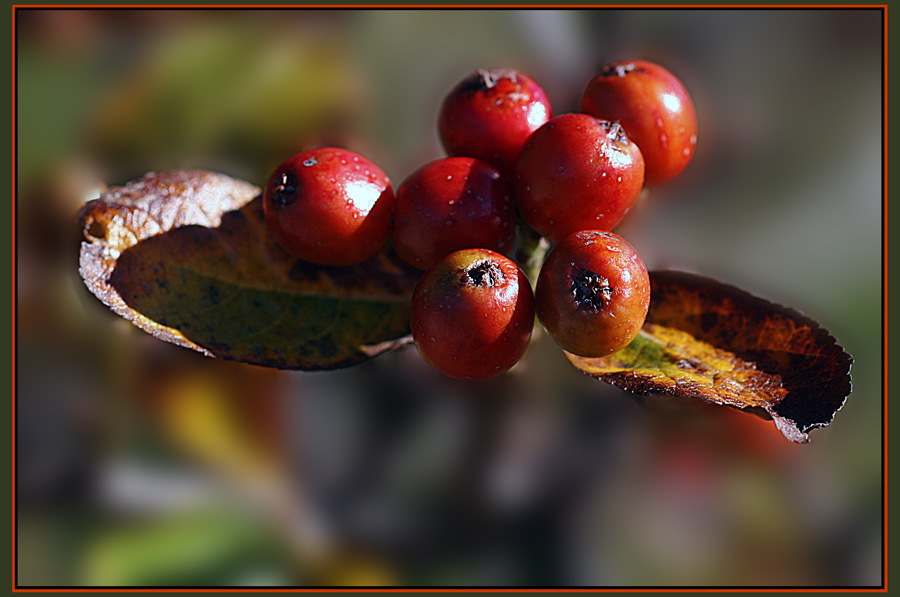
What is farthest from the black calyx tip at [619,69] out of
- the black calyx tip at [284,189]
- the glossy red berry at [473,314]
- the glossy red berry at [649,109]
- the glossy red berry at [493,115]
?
the black calyx tip at [284,189]

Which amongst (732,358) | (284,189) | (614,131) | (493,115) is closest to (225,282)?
(284,189)

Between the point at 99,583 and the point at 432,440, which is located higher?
the point at 432,440

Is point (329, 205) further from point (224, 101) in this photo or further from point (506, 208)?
point (224, 101)

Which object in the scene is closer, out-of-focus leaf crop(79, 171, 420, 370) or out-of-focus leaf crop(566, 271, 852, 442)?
out-of-focus leaf crop(566, 271, 852, 442)

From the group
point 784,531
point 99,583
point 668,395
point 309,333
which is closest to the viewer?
point 668,395

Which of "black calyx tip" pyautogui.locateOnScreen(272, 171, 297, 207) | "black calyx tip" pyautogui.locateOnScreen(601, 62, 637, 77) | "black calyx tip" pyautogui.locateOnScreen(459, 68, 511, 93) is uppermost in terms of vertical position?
"black calyx tip" pyautogui.locateOnScreen(601, 62, 637, 77)

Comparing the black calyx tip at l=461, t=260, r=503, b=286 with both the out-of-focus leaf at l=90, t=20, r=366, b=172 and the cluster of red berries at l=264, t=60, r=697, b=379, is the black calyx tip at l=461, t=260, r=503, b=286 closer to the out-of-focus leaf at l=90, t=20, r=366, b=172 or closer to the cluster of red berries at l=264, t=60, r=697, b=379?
the cluster of red berries at l=264, t=60, r=697, b=379

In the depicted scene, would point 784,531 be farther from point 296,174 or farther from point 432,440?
point 296,174

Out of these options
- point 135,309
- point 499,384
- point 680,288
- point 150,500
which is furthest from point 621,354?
point 150,500

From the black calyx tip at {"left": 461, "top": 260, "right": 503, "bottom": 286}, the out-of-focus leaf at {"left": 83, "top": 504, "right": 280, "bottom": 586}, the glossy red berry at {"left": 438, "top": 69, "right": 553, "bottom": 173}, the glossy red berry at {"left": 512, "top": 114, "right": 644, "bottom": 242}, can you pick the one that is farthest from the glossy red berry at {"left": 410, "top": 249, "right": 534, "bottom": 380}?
the out-of-focus leaf at {"left": 83, "top": 504, "right": 280, "bottom": 586}
